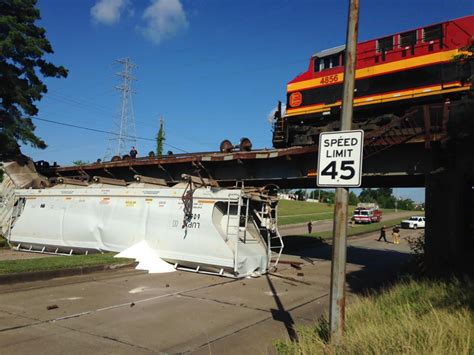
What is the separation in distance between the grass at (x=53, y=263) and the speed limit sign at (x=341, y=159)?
8184 millimetres

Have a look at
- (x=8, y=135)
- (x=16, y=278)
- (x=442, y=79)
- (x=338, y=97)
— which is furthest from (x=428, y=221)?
(x=8, y=135)

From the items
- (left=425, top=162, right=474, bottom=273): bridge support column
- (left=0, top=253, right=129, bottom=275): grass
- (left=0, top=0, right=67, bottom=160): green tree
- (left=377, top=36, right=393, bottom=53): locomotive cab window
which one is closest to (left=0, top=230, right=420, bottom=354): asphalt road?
(left=0, top=253, right=129, bottom=275): grass

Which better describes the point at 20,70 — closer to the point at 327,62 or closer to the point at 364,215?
the point at 327,62

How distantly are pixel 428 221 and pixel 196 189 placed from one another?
7.17 meters

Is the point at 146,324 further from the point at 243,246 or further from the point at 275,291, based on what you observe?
the point at 243,246

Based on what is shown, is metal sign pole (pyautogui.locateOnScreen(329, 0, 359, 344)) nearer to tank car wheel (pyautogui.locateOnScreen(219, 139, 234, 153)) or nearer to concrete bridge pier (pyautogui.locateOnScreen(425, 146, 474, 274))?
concrete bridge pier (pyautogui.locateOnScreen(425, 146, 474, 274))

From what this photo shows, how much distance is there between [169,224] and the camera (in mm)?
14211

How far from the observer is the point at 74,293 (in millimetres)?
9727

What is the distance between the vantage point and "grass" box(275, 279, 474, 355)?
464 centimetres

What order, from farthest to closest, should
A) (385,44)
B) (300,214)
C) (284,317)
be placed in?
(300,214)
(385,44)
(284,317)

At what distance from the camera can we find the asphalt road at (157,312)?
6328mm

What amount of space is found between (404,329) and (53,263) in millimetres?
9551

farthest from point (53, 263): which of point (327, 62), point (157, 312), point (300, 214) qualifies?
point (300, 214)

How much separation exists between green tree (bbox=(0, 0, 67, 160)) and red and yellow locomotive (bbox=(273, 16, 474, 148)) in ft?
48.7
